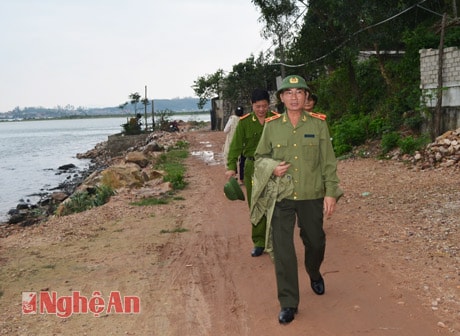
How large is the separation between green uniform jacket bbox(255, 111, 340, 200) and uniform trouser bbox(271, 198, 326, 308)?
103 mm

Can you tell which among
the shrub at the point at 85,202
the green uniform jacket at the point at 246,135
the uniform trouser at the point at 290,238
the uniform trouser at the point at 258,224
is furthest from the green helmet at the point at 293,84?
the shrub at the point at 85,202

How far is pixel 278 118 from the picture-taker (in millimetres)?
4172

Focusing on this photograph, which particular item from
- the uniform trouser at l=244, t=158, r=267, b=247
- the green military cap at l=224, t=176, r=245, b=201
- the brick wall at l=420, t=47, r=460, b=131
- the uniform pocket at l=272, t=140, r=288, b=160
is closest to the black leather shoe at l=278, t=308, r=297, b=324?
the uniform pocket at l=272, t=140, r=288, b=160

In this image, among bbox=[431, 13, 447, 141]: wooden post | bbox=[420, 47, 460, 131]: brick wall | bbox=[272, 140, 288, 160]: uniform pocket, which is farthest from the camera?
bbox=[431, 13, 447, 141]: wooden post

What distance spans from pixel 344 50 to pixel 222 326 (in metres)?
15.3

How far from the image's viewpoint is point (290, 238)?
3.96 meters

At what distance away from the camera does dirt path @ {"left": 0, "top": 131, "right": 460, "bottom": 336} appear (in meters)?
4.13

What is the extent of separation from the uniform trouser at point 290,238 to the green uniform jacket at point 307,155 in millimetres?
103

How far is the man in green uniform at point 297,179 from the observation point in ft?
13.0

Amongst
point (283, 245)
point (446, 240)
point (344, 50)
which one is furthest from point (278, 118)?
point (344, 50)

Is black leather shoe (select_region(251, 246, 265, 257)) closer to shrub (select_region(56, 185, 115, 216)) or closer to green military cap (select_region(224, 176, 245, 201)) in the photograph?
green military cap (select_region(224, 176, 245, 201))

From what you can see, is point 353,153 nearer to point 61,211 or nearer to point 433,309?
point 61,211

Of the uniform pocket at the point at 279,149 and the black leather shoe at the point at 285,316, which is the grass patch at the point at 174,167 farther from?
the black leather shoe at the point at 285,316

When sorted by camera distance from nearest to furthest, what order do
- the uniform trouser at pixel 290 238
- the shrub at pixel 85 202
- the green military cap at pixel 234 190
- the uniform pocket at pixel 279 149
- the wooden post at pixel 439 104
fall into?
the uniform trouser at pixel 290 238, the uniform pocket at pixel 279 149, the green military cap at pixel 234 190, the shrub at pixel 85 202, the wooden post at pixel 439 104
